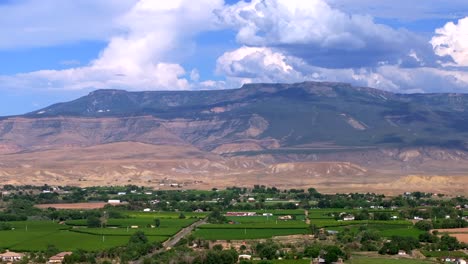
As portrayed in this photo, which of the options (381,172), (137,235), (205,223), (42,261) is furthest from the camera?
(381,172)

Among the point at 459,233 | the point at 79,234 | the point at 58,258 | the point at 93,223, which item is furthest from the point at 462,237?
the point at 93,223

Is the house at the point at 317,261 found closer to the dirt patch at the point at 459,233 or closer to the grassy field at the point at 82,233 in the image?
the grassy field at the point at 82,233

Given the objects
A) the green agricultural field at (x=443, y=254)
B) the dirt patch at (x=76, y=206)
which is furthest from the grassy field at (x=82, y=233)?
the green agricultural field at (x=443, y=254)

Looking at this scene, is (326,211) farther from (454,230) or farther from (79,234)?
(79,234)

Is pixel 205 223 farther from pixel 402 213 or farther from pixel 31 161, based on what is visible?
pixel 31 161

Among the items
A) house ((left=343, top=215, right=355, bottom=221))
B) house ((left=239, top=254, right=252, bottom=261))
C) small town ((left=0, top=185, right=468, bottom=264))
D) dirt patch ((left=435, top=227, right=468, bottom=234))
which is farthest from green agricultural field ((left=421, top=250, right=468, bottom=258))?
house ((left=343, top=215, right=355, bottom=221))

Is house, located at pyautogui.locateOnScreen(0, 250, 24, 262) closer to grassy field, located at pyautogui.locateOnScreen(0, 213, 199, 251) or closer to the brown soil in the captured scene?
grassy field, located at pyautogui.locateOnScreen(0, 213, 199, 251)

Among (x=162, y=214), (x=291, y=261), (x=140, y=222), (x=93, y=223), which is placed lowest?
(x=291, y=261)

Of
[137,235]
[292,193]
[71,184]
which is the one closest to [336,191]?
[292,193]
